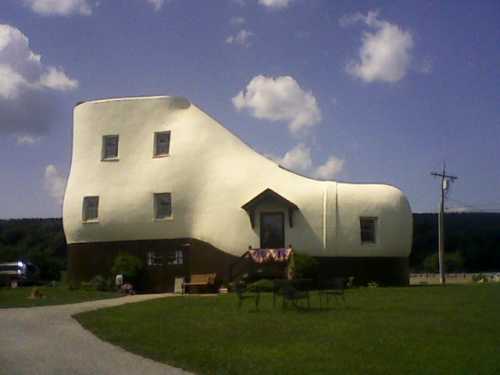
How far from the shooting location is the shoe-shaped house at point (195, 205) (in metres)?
31.3

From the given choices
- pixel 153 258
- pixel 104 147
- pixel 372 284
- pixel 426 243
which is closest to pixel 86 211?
pixel 104 147

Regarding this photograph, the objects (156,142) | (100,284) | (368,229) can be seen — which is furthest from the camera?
(156,142)

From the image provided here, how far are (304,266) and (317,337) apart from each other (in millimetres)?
16772

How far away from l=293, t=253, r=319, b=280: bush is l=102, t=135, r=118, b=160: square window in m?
11.2

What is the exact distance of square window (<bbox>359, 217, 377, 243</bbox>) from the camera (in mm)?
31578

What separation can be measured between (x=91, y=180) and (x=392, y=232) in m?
15.0

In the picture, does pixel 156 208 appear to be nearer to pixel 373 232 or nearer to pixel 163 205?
pixel 163 205

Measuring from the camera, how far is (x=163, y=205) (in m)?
33.5

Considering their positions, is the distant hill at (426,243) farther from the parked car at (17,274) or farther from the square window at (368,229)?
the square window at (368,229)

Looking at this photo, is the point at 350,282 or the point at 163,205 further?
the point at 163,205

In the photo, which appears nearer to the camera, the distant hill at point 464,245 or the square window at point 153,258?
the square window at point 153,258

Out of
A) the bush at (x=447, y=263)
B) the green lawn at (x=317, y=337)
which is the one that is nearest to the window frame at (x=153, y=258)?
the green lawn at (x=317, y=337)

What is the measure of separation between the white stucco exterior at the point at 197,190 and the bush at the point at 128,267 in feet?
3.72

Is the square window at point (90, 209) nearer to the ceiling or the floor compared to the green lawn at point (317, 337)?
nearer to the ceiling
